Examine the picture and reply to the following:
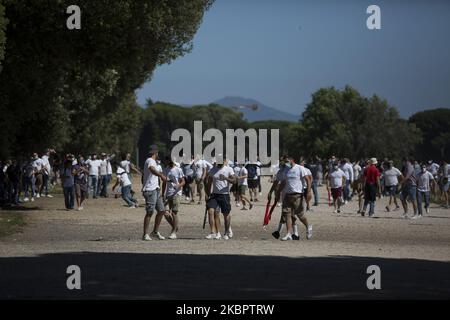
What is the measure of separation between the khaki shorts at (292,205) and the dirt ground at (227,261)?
25.7 inches

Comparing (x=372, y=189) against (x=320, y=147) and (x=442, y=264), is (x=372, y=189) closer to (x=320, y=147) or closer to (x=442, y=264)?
(x=442, y=264)

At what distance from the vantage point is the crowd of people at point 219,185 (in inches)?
909

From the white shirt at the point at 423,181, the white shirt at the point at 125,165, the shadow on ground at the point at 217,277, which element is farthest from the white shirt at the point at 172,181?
the white shirt at the point at 125,165

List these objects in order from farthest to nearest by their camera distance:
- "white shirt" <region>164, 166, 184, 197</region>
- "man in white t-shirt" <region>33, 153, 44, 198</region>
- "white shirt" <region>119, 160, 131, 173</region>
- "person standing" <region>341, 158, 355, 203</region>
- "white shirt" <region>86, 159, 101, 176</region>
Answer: "white shirt" <region>86, 159, 101, 176</region>
"man in white t-shirt" <region>33, 153, 44, 198</region>
"person standing" <region>341, 158, 355, 203</region>
"white shirt" <region>119, 160, 131, 173</region>
"white shirt" <region>164, 166, 184, 197</region>

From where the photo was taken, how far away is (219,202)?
917 inches

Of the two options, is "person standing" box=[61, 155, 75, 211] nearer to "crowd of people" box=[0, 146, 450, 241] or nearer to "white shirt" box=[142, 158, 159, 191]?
"crowd of people" box=[0, 146, 450, 241]

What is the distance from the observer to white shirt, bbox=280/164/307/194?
75.5 feet

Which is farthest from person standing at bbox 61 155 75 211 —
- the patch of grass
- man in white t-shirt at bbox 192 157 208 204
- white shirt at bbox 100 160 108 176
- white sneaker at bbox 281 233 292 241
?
white sneaker at bbox 281 233 292 241

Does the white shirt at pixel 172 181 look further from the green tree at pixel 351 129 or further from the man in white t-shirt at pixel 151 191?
the green tree at pixel 351 129

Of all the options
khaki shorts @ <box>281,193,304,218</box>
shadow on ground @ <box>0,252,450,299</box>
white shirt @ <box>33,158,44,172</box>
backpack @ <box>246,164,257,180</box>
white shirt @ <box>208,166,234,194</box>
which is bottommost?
shadow on ground @ <box>0,252,450,299</box>

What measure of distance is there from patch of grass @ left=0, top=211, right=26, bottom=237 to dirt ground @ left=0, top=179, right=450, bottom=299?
32cm

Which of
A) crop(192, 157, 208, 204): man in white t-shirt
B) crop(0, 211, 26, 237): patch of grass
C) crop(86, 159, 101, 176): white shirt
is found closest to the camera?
crop(0, 211, 26, 237): patch of grass

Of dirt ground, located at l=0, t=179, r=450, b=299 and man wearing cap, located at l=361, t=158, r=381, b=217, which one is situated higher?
man wearing cap, located at l=361, t=158, r=381, b=217
